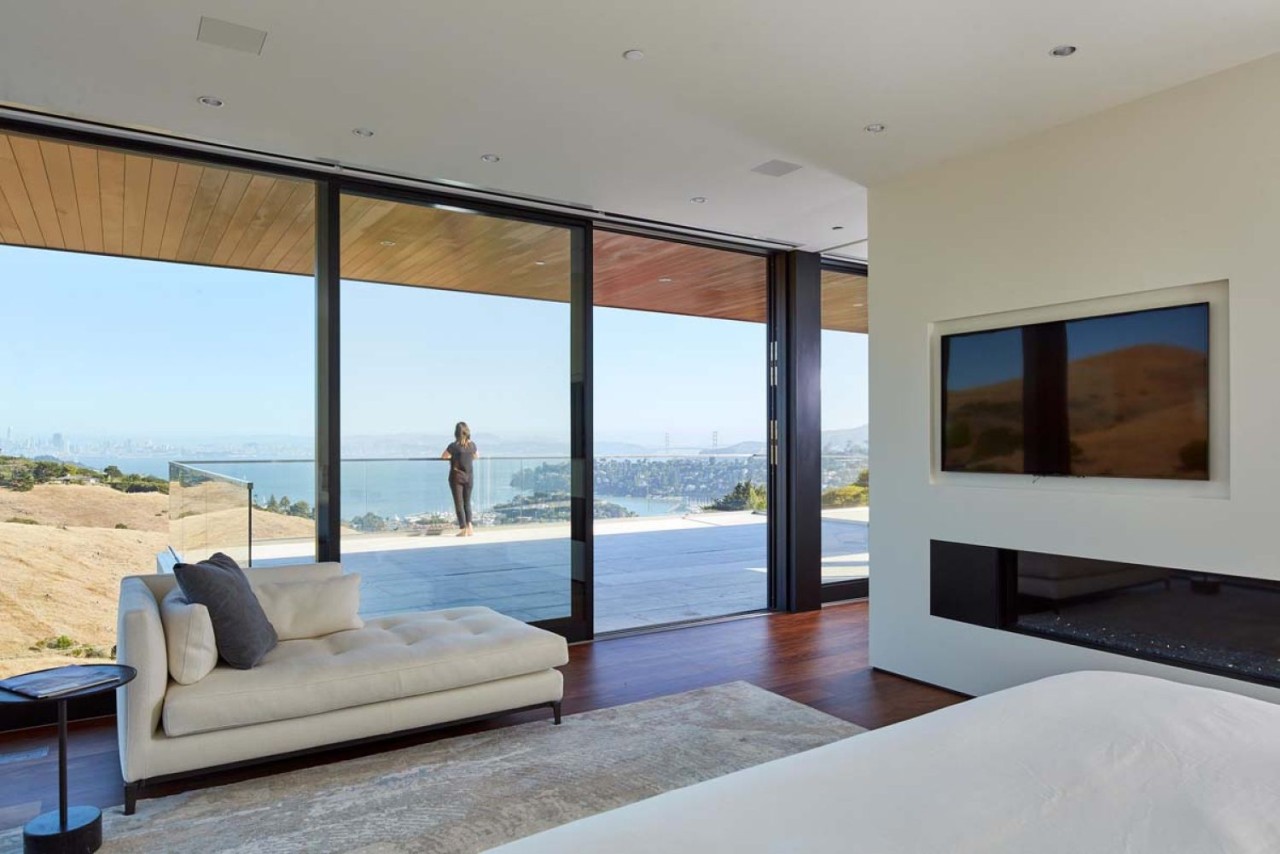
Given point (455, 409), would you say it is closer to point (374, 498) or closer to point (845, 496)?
point (374, 498)

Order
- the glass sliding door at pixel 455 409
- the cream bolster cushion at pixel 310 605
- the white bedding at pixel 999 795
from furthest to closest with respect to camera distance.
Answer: the glass sliding door at pixel 455 409 → the cream bolster cushion at pixel 310 605 → the white bedding at pixel 999 795

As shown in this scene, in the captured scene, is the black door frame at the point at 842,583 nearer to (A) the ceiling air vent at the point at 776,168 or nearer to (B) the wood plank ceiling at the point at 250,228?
(B) the wood plank ceiling at the point at 250,228

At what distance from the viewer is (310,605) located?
3.75 metres

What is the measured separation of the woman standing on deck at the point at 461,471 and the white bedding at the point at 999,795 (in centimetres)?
360

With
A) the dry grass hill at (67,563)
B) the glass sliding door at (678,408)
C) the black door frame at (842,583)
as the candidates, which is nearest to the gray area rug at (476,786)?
the dry grass hill at (67,563)

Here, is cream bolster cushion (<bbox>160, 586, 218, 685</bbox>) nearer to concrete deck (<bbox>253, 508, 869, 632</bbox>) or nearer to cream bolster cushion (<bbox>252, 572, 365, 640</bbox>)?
cream bolster cushion (<bbox>252, 572, 365, 640</bbox>)

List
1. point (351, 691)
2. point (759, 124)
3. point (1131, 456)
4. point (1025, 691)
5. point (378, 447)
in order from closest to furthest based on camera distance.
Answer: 1. point (1025, 691)
2. point (351, 691)
3. point (1131, 456)
4. point (759, 124)
5. point (378, 447)

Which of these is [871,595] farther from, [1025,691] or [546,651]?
[1025,691]

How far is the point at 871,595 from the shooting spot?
4742 millimetres

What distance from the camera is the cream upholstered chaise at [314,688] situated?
287cm

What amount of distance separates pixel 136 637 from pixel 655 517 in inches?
235

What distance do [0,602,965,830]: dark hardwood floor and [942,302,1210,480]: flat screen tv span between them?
4.21 ft

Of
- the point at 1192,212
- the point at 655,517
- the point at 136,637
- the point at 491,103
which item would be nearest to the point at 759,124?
the point at 491,103

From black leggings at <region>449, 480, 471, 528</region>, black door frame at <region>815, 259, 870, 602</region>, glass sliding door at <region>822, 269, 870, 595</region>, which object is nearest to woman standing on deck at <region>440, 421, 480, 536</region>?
black leggings at <region>449, 480, 471, 528</region>
